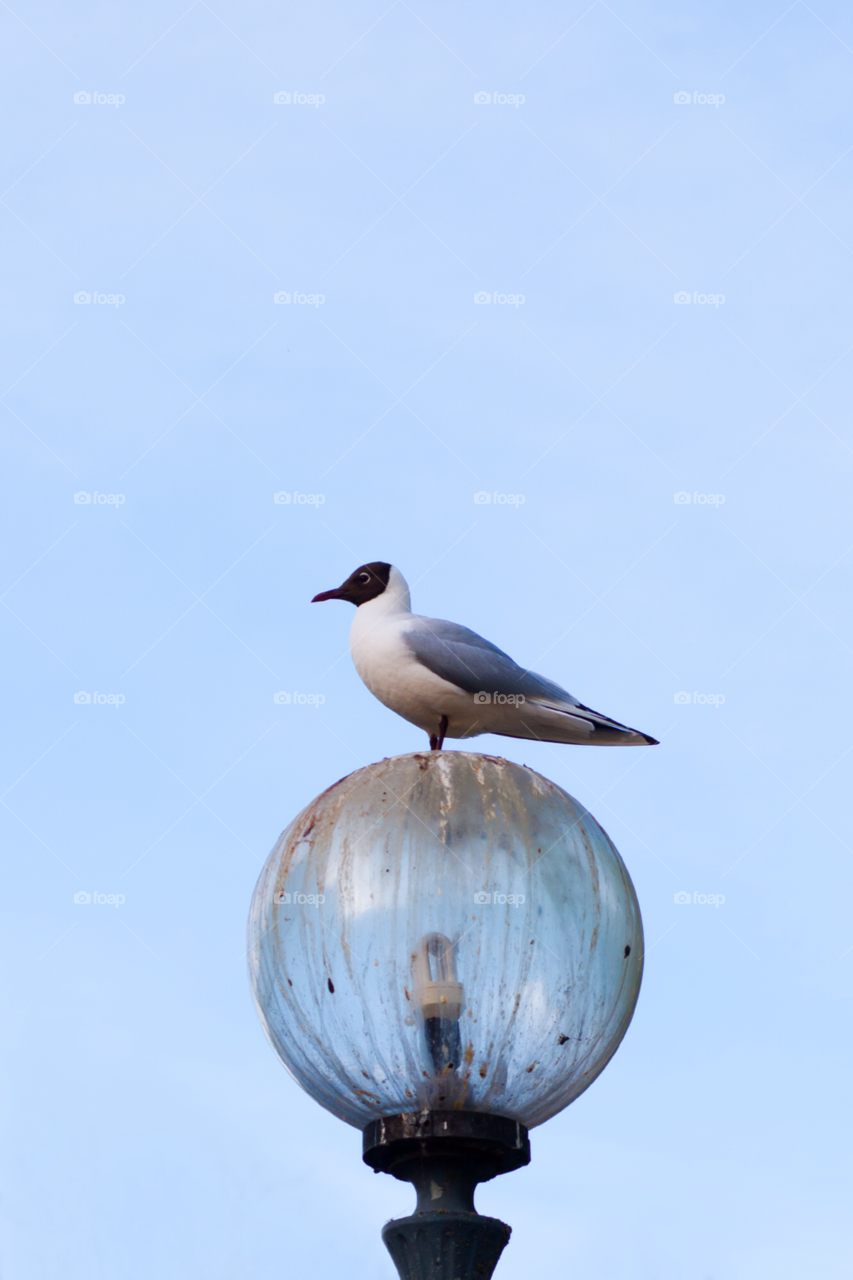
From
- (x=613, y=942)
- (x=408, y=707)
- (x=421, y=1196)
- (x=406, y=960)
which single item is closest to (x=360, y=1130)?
(x=421, y=1196)

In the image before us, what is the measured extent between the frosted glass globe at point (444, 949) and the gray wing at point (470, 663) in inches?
90.2

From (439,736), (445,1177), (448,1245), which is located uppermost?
(439,736)

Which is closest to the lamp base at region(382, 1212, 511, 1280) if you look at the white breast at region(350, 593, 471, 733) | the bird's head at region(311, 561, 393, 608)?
the white breast at region(350, 593, 471, 733)

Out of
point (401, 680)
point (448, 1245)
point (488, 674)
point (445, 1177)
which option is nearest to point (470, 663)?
point (488, 674)

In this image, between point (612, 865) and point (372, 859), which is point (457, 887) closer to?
point (372, 859)

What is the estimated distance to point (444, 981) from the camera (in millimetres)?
4629

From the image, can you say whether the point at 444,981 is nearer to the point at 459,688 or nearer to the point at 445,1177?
the point at 445,1177

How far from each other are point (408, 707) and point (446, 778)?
2.39 m

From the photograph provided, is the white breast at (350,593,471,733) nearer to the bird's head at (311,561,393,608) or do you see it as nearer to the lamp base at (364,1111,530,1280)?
the bird's head at (311,561,393,608)

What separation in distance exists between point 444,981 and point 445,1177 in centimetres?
57

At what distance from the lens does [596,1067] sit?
16.2ft

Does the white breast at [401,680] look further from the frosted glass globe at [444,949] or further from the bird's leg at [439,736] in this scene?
the frosted glass globe at [444,949]

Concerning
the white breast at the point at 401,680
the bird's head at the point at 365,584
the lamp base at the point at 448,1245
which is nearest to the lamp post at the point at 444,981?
the lamp base at the point at 448,1245

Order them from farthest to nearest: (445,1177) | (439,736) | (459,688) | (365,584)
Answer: (365,584) → (439,736) → (459,688) → (445,1177)
